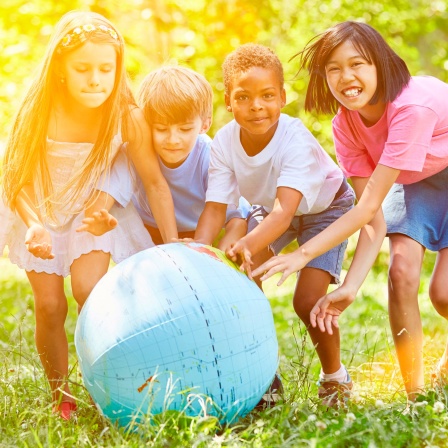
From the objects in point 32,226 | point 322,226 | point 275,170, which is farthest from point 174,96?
point 322,226

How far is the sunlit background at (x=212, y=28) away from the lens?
9484mm

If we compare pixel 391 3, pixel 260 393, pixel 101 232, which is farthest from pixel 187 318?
pixel 391 3

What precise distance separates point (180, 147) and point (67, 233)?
0.79 meters

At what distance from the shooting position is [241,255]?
378 cm

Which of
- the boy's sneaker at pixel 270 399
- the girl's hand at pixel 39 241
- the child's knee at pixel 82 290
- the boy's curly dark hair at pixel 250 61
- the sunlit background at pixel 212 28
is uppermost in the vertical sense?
the sunlit background at pixel 212 28

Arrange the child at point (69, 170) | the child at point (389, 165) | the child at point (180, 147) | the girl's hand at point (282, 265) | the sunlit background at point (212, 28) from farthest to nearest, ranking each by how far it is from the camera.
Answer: the sunlit background at point (212, 28), the child at point (180, 147), the child at point (69, 170), the child at point (389, 165), the girl's hand at point (282, 265)

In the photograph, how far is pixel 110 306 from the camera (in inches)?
133

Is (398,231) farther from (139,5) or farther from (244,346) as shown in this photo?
(139,5)

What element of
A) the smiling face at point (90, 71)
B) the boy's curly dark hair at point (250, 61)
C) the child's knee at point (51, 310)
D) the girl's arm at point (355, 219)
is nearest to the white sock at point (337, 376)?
the girl's arm at point (355, 219)

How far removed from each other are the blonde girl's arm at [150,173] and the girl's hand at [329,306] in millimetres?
863

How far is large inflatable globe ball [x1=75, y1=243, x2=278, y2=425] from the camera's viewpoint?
3.26 meters

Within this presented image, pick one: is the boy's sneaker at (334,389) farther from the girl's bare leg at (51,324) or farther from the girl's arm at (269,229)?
the girl's bare leg at (51,324)

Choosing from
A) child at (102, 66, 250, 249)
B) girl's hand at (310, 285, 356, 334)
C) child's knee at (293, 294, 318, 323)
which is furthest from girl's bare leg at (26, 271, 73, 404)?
girl's hand at (310, 285, 356, 334)

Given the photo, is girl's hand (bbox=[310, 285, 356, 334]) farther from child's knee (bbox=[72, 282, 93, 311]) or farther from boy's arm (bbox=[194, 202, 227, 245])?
child's knee (bbox=[72, 282, 93, 311])
